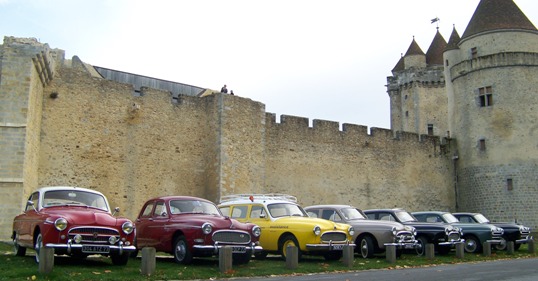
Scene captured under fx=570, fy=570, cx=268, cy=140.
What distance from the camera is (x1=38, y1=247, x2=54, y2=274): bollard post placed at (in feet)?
30.8

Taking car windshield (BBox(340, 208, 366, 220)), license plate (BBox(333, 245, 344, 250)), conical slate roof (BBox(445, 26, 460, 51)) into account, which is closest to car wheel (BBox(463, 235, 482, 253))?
car windshield (BBox(340, 208, 366, 220))

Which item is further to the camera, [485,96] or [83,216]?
[485,96]

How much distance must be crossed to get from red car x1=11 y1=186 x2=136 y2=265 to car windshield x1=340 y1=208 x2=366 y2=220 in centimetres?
653

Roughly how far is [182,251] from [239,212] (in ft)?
9.80

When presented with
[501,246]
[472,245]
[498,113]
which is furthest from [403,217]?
[498,113]

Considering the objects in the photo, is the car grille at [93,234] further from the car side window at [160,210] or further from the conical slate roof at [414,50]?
the conical slate roof at [414,50]

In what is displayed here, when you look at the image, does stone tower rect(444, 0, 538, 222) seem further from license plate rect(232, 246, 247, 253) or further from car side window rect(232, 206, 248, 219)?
license plate rect(232, 246, 247, 253)

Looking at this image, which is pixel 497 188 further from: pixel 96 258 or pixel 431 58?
pixel 96 258

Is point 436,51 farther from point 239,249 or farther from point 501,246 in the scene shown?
point 239,249

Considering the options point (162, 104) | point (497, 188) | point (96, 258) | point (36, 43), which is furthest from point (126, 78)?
point (96, 258)

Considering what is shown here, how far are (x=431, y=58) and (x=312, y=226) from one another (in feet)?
116

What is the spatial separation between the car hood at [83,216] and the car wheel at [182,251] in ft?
4.78

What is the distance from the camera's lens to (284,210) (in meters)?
14.5

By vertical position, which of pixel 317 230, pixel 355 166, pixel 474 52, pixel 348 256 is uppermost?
pixel 474 52
